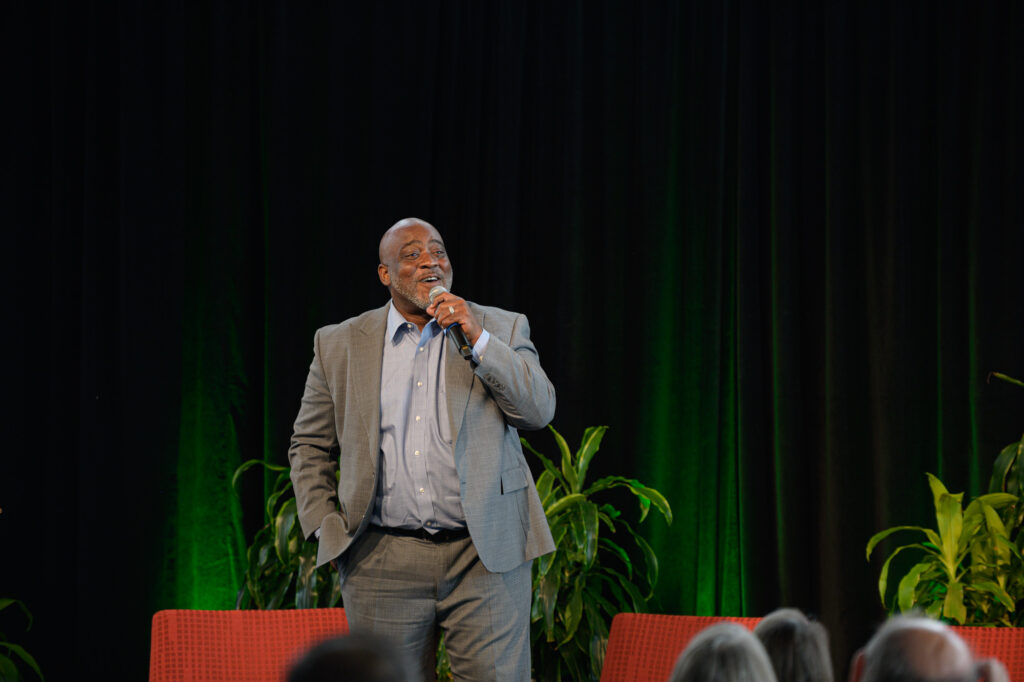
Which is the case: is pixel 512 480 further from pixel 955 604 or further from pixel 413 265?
pixel 955 604

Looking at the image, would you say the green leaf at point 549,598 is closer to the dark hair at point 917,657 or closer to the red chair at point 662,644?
the red chair at point 662,644

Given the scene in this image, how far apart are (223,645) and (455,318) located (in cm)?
90

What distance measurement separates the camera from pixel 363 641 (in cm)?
113

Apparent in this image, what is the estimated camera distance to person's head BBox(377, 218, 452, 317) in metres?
2.56

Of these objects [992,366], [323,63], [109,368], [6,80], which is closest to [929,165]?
[992,366]

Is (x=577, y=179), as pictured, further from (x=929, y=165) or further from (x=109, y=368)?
(x=109, y=368)

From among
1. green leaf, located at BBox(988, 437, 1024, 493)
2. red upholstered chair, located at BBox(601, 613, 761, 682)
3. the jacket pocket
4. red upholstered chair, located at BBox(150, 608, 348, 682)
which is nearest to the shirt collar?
the jacket pocket

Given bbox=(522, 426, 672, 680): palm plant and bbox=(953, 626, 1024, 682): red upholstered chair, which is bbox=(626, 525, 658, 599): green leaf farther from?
bbox=(953, 626, 1024, 682): red upholstered chair

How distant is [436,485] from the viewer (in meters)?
2.43

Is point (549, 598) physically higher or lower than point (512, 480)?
lower

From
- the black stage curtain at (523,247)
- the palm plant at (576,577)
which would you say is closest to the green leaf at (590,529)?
the palm plant at (576,577)

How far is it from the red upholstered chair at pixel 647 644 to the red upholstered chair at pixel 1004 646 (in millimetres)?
481

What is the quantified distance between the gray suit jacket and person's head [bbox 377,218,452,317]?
79 millimetres

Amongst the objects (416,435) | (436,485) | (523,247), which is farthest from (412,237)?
(523,247)
